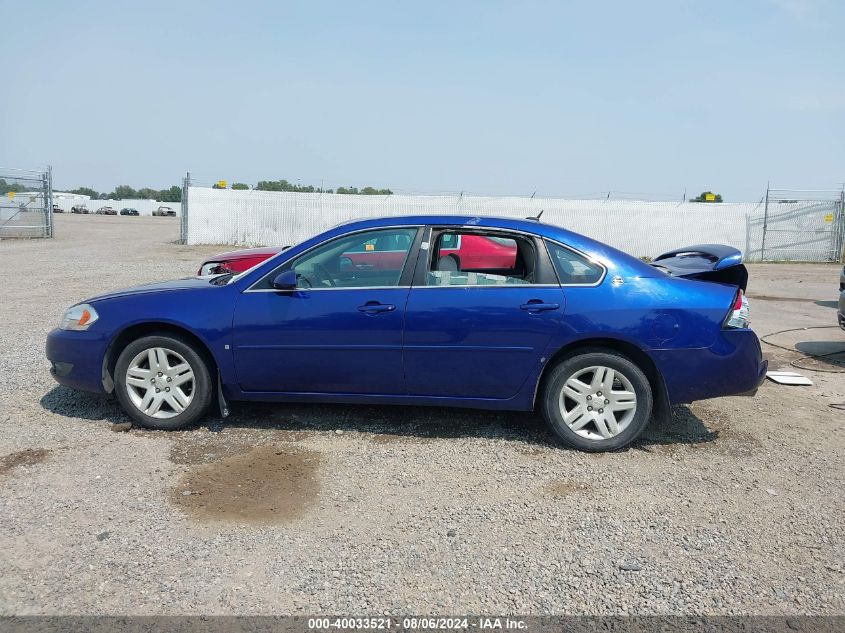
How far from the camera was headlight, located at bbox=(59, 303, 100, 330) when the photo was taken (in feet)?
16.2

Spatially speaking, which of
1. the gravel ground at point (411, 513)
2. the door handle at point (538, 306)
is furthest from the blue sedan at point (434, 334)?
the gravel ground at point (411, 513)

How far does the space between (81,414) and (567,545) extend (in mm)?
3804

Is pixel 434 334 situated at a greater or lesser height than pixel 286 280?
lesser

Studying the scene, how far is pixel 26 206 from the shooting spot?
79.3ft

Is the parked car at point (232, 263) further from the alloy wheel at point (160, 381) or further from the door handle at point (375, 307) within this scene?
the door handle at point (375, 307)

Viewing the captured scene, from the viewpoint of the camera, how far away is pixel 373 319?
4633 millimetres

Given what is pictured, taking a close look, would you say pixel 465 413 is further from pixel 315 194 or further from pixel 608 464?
pixel 315 194

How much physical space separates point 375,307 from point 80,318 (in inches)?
86.8

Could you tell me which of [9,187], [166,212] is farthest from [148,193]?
[9,187]

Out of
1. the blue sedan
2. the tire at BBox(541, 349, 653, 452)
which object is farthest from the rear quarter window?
the tire at BBox(541, 349, 653, 452)

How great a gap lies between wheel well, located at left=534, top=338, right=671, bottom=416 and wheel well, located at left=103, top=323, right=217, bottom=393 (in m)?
2.33

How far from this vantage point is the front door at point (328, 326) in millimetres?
4645

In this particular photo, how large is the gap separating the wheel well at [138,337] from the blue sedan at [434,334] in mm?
10

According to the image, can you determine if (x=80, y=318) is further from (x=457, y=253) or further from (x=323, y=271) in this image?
(x=457, y=253)
